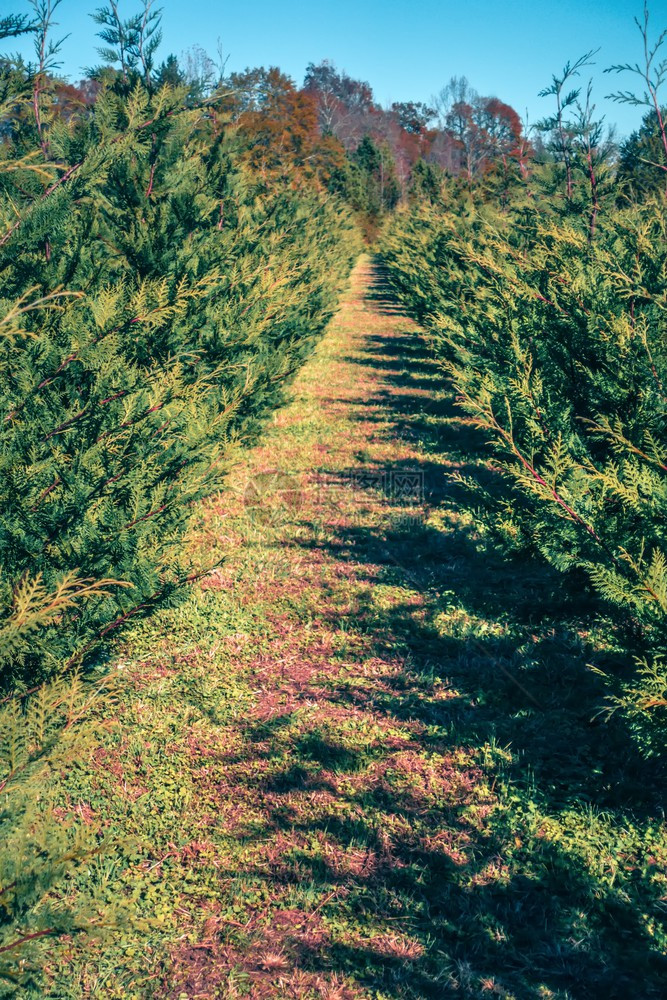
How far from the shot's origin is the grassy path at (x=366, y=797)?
2641mm

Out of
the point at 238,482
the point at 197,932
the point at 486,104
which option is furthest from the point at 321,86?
the point at 197,932

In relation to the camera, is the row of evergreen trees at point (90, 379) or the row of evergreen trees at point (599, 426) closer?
the row of evergreen trees at point (90, 379)

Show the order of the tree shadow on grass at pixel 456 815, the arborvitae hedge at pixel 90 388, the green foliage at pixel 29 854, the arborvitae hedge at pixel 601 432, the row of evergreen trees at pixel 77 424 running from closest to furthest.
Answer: the green foliage at pixel 29 854
the row of evergreen trees at pixel 77 424
the tree shadow on grass at pixel 456 815
the arborvitae hedge at pixel 90 388
the arborvitae hedge at pixel 601 432

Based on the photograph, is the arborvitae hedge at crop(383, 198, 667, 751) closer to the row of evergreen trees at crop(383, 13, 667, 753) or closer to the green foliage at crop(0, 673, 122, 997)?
the row of evergreen trees at crop(383, 13, 667, 753)

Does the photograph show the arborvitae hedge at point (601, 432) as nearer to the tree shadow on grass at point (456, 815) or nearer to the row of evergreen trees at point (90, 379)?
the tree shadow on grass at point (456, 815)

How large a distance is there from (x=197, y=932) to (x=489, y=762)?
1.76m

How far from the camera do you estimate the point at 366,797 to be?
3.50 meters

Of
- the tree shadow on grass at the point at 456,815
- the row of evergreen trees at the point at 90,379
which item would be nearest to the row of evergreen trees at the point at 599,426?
the tree shadow on grass at the point at 456,815

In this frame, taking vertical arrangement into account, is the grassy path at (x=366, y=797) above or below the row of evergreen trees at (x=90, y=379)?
below

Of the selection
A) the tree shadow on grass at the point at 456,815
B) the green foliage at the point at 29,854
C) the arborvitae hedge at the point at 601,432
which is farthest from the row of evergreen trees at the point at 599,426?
the green foliage at the point at 29,854

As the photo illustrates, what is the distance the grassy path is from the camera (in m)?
2.64

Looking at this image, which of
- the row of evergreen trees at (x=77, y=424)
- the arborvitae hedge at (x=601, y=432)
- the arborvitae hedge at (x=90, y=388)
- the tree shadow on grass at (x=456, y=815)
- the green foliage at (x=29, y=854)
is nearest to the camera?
the green foliage at (x=29, y=854)

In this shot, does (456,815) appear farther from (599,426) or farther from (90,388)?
(90,388)

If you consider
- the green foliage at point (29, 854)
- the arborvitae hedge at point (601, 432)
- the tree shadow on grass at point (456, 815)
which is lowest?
the tree shadow on grass at point (456, 815)
